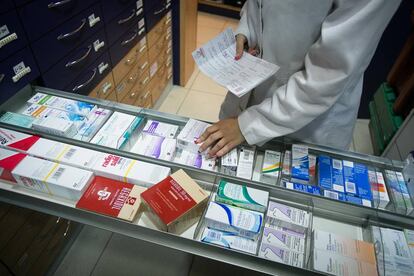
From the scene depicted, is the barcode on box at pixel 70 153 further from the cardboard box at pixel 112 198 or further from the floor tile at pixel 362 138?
the floor tile at pixel 362 138

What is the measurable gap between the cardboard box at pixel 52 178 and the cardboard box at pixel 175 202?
206 millimetres

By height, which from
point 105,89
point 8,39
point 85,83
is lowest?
point 105,89

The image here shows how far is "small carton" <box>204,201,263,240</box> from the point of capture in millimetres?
799

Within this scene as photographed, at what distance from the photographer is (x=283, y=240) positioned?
31.7 inches

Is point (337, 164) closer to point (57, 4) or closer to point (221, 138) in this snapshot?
point (221, 138)

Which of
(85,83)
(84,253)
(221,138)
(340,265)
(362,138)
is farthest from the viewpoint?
(362,138)

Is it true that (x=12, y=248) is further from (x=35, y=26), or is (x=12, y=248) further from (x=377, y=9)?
(x=377, y=9)

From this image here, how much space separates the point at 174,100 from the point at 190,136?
2004 millimetres

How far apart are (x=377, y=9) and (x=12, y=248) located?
1.59 meters

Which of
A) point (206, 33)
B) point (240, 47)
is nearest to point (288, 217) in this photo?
point (240, 47)

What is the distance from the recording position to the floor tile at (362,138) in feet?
8.57

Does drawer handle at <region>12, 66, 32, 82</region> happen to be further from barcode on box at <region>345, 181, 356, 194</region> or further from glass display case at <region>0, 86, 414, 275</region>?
barcode on box at <region>345, 181, 356, 194</region>

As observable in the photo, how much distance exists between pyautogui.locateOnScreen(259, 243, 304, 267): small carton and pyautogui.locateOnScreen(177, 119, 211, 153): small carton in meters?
0.38

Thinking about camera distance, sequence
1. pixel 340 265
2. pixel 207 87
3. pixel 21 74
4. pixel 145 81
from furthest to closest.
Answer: pixel 207 87 < pixel 145 81 < pixel 21 74 < pixel 340 265
